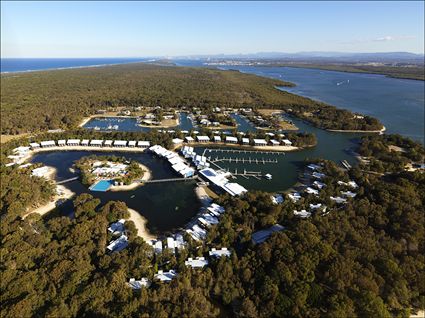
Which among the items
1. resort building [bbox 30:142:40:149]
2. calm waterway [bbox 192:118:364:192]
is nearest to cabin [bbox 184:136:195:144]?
calm waterway [bbox 192:118:364:192]

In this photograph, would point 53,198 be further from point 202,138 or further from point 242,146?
point 242,146

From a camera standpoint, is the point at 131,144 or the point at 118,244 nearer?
the point at 118,244

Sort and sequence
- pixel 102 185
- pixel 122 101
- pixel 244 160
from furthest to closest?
1. pixel 122 101
2. pixel 244 160
3. pixel 102 185

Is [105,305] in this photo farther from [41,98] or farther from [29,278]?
[41,98]

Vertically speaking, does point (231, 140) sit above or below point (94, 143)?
above

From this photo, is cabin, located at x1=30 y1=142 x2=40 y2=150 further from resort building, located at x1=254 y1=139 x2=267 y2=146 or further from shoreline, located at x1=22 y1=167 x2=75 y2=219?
resort building, located at x1=254 y1=139 x2=267 y2=146

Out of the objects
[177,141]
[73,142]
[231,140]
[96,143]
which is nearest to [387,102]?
[231,140]

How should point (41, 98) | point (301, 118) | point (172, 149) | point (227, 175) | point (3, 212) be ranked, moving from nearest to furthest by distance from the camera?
1. point (3, 212)
2. point (227, 175)
3. point (172, 149)
4. point (301, 118)
5. point (41, 98)

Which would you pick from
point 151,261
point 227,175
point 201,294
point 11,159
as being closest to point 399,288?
point 201,294
